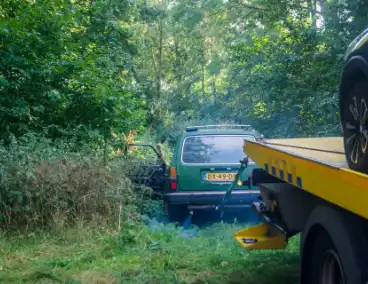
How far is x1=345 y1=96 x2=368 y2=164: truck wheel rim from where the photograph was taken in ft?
12.0

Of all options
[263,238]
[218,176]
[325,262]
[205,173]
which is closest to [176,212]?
[205,173]

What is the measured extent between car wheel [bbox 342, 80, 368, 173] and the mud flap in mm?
1448

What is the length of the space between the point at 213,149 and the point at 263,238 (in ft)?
12.9

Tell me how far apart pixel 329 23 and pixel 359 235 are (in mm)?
11239

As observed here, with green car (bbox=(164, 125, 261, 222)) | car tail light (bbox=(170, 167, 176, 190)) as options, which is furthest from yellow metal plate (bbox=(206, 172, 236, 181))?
car tail light (bbox=(170, 167, 176, 190))

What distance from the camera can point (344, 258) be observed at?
10.0 ft

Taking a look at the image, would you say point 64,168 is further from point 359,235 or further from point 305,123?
point 305,123

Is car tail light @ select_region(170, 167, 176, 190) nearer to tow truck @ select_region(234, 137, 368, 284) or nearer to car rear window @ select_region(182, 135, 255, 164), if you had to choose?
car rear window @ select_region(182, 135, 255, 164)

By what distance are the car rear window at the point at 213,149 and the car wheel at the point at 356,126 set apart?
5131mm

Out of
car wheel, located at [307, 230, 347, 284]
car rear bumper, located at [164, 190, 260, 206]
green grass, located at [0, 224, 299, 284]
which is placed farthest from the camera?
car rear bumper, located at [164, 190, 260, 206]

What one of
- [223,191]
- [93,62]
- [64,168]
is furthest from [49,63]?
[223,191]

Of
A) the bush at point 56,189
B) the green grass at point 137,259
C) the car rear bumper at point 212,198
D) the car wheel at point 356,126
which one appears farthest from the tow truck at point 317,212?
the bush at point 56,189

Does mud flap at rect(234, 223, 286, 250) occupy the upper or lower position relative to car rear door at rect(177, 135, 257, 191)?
lower

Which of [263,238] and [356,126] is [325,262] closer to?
[356,126]
